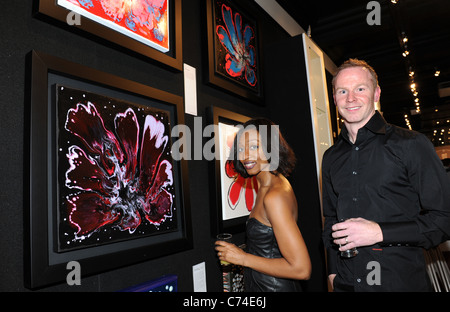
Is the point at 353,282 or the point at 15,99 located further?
the point at 353,282

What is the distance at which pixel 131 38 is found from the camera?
59.8 inches

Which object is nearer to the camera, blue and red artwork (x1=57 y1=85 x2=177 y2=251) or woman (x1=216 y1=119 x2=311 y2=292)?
blue and red artwork (x1=57 y1=85 x2=177 y2=251)

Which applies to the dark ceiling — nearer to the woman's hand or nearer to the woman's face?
the woman's face

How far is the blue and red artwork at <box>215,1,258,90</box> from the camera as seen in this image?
88.8 inches

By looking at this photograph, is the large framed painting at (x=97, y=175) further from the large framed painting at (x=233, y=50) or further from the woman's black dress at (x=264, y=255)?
the large framed painting at (x=233, y=50)

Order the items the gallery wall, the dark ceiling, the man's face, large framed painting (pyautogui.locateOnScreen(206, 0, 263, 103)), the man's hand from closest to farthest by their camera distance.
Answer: the gallery wall, the man's hand, the man's face, large framed painting (pyautogui.locateOnScreen(206, 0, 263, 103)), the dark ceiling

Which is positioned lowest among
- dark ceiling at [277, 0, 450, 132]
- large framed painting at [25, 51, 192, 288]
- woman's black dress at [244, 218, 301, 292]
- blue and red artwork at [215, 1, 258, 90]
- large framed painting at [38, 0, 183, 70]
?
woman's black dress at [244, 218, 301, 292]

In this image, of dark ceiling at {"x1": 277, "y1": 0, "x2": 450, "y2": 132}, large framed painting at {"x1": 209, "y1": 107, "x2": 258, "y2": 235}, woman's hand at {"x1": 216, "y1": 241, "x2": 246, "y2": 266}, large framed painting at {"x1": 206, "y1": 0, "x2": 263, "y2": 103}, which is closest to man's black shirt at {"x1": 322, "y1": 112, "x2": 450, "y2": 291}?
woman's hand at {"x1": 216, "y1": 241, "x2": 246, "y2": 266}

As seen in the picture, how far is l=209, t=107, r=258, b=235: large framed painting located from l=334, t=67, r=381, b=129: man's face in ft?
2.77

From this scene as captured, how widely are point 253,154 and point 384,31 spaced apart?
13.1 ft

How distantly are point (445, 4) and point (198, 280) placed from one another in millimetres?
4713

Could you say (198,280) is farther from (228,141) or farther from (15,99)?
(15,99)

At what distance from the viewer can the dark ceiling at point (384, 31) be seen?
3933 millimetres

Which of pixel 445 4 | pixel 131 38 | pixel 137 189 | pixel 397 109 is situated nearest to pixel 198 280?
pixel 137 189
